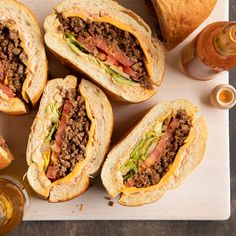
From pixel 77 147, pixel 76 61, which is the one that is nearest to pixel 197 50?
pixel 76 61

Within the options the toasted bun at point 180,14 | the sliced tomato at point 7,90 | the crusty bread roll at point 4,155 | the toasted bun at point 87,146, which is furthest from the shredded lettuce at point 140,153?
the sliced tomato at point 7,90

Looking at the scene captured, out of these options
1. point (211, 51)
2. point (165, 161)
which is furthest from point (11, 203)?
point (211, 51)

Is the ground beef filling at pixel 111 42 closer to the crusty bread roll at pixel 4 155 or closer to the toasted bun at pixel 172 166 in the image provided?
the toasted bun at pixel 172 166

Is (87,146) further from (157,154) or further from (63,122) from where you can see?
(157,154)

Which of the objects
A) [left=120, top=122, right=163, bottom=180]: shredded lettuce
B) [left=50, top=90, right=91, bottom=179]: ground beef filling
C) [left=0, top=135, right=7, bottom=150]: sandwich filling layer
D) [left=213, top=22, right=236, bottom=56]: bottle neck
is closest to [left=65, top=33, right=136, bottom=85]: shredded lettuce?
[left=50, top=90, right=91, bottom=179]: ground beef filling

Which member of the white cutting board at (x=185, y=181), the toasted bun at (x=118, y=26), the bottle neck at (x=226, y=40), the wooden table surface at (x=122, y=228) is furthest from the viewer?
the wooden table surface at (x=122, y=228)

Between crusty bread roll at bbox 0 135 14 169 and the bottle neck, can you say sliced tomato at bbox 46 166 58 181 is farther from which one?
the bottle neck
